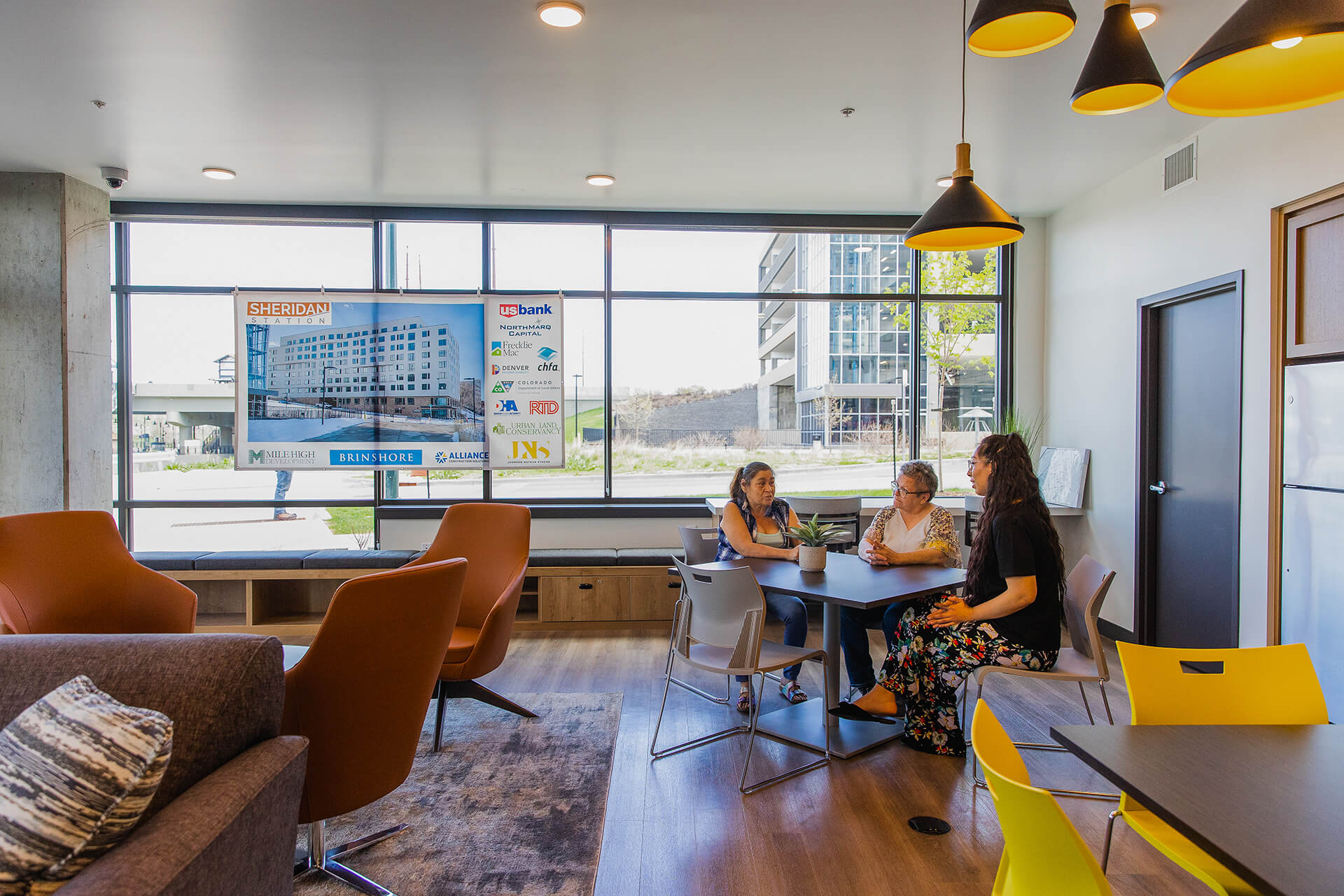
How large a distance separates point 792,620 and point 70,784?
316 cm

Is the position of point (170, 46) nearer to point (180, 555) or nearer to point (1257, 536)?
point (180, 555)

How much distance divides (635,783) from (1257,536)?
331 centimetres

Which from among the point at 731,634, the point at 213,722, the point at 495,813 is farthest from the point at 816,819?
the point at 213,722

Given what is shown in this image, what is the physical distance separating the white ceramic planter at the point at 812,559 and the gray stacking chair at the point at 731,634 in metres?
0.37

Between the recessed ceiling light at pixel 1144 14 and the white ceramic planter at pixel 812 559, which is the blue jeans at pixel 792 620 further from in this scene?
the recessed ceiling light at pixel 1144 14

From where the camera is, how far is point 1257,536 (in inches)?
158

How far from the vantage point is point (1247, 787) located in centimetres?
145

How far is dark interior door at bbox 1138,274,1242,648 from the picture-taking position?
4.30 m

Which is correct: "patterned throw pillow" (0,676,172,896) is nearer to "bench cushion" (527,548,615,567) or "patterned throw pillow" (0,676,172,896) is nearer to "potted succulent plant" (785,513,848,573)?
"potted succulent plant" (785,513,848,573)

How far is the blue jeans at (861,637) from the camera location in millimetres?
4008

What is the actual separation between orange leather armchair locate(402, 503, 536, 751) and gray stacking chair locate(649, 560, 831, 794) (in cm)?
83

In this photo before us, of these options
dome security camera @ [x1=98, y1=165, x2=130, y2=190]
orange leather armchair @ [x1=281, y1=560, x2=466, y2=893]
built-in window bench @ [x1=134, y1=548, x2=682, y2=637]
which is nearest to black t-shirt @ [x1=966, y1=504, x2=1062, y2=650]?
orange leather armchair @ [x1=281, y1=560, x2=466, y2=893]

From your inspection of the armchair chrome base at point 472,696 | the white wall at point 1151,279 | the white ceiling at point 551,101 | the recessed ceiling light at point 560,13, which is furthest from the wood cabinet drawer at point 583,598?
the recessed ceiling light at point 560,13

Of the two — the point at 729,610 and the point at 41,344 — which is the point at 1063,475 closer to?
the point at 729,610
